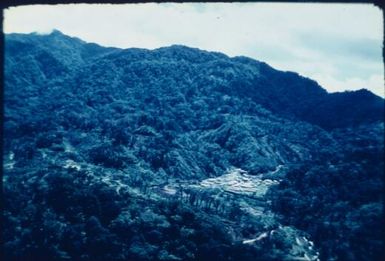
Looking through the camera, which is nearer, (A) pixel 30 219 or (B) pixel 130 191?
(A) pixel 30 219

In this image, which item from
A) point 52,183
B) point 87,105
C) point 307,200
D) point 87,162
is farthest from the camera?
point 87,105

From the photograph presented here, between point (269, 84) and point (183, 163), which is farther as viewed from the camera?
point (269, 84)

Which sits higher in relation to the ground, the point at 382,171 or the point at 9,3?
the point at 9,3

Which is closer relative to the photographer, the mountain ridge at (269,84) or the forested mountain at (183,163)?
the forested mountain at (183,163)

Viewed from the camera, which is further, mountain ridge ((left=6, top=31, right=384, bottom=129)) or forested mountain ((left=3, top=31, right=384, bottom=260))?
mountain ridge ((left=6, top=31, right=384, bottom=129))

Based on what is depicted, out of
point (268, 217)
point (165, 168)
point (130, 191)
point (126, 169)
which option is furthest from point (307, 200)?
point (126, 169)

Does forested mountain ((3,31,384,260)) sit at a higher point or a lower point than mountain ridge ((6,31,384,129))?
lower

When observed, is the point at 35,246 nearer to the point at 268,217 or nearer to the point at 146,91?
the point at 268,217

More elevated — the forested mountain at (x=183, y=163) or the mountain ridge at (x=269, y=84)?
the mountain ridge at (x=269, y=84)
